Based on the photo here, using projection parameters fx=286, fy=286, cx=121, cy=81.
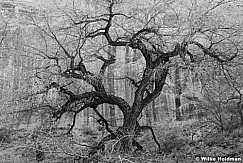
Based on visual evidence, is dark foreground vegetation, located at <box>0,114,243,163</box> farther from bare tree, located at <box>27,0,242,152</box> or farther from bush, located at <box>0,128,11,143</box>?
bare tree, located at <box>27,0,242,152</box>

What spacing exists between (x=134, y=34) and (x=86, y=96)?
147cm

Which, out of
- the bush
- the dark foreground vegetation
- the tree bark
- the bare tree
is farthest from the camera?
the bush

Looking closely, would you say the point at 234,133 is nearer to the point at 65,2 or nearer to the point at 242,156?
the point at 242,156

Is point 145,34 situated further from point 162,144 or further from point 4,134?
point 4,134

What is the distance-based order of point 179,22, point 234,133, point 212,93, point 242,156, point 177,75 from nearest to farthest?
1. point 179,22
2. point 242,156
3. point 234,133
4. point 212,93
5. point 177,75

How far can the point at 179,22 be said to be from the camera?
16.3 feet

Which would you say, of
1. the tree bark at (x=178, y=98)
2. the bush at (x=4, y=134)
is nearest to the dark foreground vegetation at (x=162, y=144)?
the bush at (x=4, y=134)

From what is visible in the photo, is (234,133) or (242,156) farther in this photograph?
(234,133)

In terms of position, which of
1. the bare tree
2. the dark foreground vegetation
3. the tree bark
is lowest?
the dark foreground vegetation

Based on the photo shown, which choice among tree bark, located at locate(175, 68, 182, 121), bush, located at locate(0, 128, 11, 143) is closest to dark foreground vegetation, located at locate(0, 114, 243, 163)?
bush, located at locate(0, 128, 11, 143)

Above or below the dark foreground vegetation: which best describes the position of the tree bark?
above

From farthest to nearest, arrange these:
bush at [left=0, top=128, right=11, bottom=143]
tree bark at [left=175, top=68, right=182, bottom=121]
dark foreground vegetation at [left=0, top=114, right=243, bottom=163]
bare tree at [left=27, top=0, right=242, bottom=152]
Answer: bush at [left=0, top=128, right=11, bottom=143]
tree bark at [left=175, top=68, right=182, bottom=121]
bare tree at [left=27, top=0, right=242, bottom=152]
dark foreground vegetation at [left=0, top=114, right=243, bottom=163]

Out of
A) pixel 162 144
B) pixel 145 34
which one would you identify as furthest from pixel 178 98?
pixel 145 34

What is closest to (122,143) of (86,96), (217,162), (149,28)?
(86,96)
